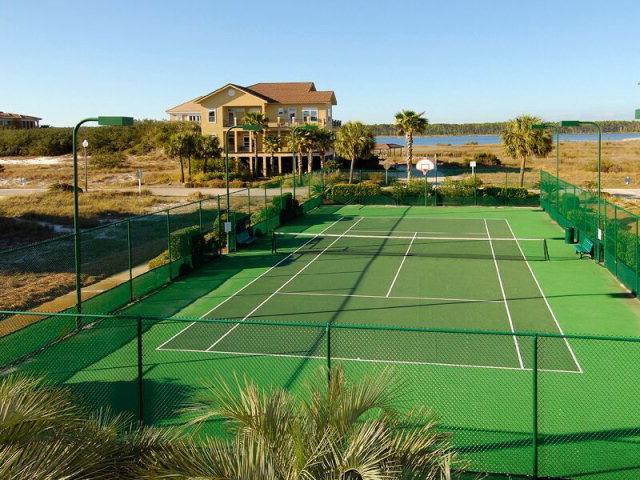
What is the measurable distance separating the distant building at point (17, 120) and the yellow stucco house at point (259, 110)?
250 ft

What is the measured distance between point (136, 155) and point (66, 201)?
4538 centimetres

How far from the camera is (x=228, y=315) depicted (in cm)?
1852

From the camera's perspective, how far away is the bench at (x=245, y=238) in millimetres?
28752

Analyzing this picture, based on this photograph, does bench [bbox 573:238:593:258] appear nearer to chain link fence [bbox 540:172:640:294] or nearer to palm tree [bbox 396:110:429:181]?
chain link fence [bbox 540:172:640:294]

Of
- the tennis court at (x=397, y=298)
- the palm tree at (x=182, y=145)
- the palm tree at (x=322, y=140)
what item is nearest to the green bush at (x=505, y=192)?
the tennis court at (x=397, y=298)

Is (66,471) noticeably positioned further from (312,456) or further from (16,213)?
(16,213)

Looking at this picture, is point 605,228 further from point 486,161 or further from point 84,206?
point 486,161

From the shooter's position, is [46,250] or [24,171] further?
[24,171]

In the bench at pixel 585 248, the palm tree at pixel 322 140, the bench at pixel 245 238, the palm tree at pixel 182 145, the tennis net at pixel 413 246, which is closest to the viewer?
the bench at pixel 585 248

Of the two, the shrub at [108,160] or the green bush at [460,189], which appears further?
the shrub at [108,160]

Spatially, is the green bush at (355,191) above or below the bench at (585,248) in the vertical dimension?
above

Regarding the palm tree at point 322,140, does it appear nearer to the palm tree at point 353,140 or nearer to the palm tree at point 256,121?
the palm tree at point 353,140

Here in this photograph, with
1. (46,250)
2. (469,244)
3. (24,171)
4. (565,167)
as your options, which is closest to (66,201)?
(46,250)

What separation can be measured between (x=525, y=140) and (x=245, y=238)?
109ft
